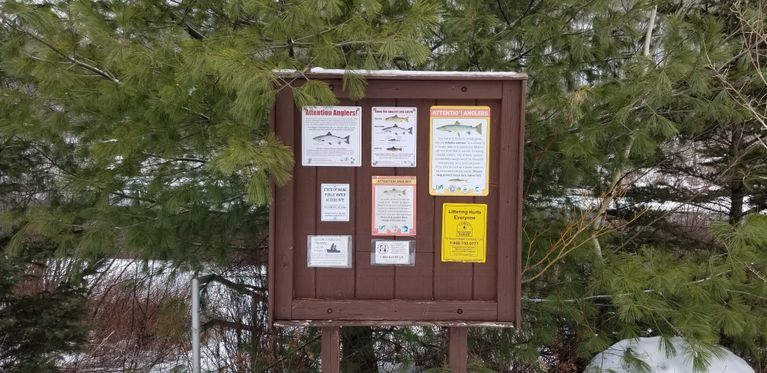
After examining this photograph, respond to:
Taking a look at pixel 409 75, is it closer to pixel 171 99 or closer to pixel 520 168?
pixel 520 168

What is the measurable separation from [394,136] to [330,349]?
107 centimetres

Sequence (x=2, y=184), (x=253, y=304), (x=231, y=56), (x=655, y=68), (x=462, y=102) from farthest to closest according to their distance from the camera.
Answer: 1. (x=253, y=304)
2. (x=2, y=184)
3. (x=655, y=68)
4. (x=462, y=102)
5. (x=231, y=56)

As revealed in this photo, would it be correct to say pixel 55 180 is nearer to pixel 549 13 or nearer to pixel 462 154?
pixel 462 154

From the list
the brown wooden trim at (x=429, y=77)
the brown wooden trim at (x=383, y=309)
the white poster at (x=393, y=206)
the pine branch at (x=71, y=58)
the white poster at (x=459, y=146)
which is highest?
the pine branch at (x=71, y=58)

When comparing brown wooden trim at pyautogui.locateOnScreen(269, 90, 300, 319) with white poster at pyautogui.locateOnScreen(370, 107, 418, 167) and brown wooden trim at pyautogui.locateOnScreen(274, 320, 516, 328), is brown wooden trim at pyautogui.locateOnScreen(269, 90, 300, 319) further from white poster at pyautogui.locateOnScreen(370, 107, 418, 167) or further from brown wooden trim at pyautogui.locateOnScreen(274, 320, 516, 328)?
white poster at pyautogui.locateOnScreen(370, 107, 418, 167)

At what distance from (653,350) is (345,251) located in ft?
7.76

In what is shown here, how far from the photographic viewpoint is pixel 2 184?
13.3 ft

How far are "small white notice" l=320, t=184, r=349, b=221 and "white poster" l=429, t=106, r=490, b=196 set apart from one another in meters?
0.39

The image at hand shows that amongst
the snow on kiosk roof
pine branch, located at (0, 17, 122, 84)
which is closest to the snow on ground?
the snow on kiosk roof

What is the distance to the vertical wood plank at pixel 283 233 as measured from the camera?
87.4 inches

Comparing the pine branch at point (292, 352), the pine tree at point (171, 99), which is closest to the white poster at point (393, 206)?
the pine tree at point (171, 99)

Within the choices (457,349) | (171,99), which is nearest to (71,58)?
(171,99)

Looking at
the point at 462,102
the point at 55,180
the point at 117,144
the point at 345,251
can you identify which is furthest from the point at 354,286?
the point at 55,180

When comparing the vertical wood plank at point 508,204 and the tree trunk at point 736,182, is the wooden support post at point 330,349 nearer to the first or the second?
the vertical wood plank at point 508,204
